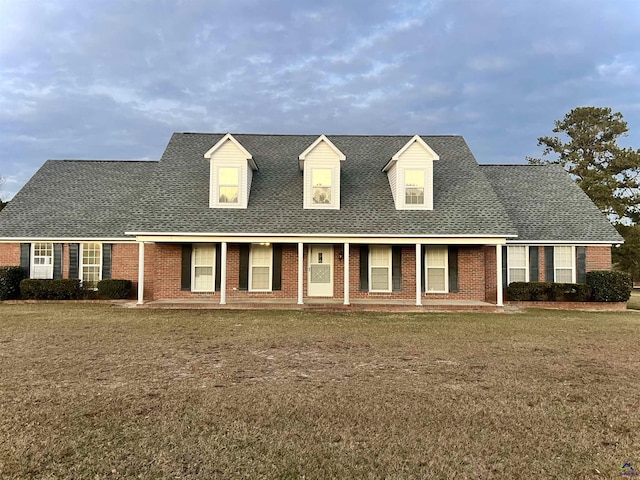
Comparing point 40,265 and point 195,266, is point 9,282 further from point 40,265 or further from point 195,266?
point 195,266

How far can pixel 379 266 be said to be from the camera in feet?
55.0

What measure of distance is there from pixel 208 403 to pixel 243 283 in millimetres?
11427

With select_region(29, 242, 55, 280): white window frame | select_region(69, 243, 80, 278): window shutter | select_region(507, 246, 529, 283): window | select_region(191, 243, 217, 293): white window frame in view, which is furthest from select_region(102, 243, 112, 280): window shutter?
select_region(507, 246, 529, 283): window

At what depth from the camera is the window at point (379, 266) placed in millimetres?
16672

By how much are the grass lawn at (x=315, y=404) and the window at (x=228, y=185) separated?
7.22 meters

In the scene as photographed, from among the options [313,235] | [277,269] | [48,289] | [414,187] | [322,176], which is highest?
[322,176]

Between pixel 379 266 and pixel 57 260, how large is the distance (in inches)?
494

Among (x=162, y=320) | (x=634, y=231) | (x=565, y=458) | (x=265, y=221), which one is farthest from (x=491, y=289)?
(x=634, y=231)

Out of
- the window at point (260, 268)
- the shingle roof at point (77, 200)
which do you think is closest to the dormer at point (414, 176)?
the window at point (260, 268)

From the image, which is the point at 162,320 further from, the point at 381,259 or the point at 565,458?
the point at 565,458

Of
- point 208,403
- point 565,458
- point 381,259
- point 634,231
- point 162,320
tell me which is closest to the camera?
point 565,458

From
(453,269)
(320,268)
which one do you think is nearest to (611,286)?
(453,269)

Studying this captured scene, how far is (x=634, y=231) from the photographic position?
33.3 m

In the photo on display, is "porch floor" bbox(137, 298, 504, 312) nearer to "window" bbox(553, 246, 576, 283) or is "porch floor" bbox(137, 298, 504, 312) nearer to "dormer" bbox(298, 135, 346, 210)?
"dormer" bbox(298, 135, 346, 210)
